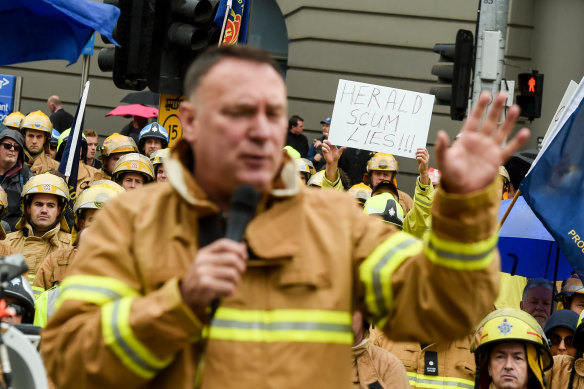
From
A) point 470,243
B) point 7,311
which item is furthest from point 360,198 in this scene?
point 470,243

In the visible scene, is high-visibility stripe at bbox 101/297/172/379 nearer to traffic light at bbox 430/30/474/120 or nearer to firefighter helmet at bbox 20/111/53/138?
traffic light at bbox 430/30/474/120

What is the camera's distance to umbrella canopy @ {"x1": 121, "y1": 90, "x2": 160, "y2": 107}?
17.6 metres

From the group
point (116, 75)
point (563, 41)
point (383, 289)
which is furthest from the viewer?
point (563, 41)

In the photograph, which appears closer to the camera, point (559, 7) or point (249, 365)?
point (249, 365)

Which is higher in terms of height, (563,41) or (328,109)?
(563,41)

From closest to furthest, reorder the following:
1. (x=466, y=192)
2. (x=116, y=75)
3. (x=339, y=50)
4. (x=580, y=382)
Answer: (x=466, y=192) → (x=580, y=382) → (x=116, y=75) → (x=339, y=50)

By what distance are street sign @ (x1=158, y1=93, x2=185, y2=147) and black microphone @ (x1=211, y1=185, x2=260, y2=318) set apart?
333 inches

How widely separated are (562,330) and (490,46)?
368 cm

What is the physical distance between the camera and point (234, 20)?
10.2m

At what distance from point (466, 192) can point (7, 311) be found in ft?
5.08

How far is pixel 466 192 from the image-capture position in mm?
2662

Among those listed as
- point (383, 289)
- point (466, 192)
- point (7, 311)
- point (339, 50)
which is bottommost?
point (7, 311)

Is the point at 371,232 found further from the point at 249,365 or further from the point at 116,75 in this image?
the point at 116,75

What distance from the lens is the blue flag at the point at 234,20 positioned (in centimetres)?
1010
